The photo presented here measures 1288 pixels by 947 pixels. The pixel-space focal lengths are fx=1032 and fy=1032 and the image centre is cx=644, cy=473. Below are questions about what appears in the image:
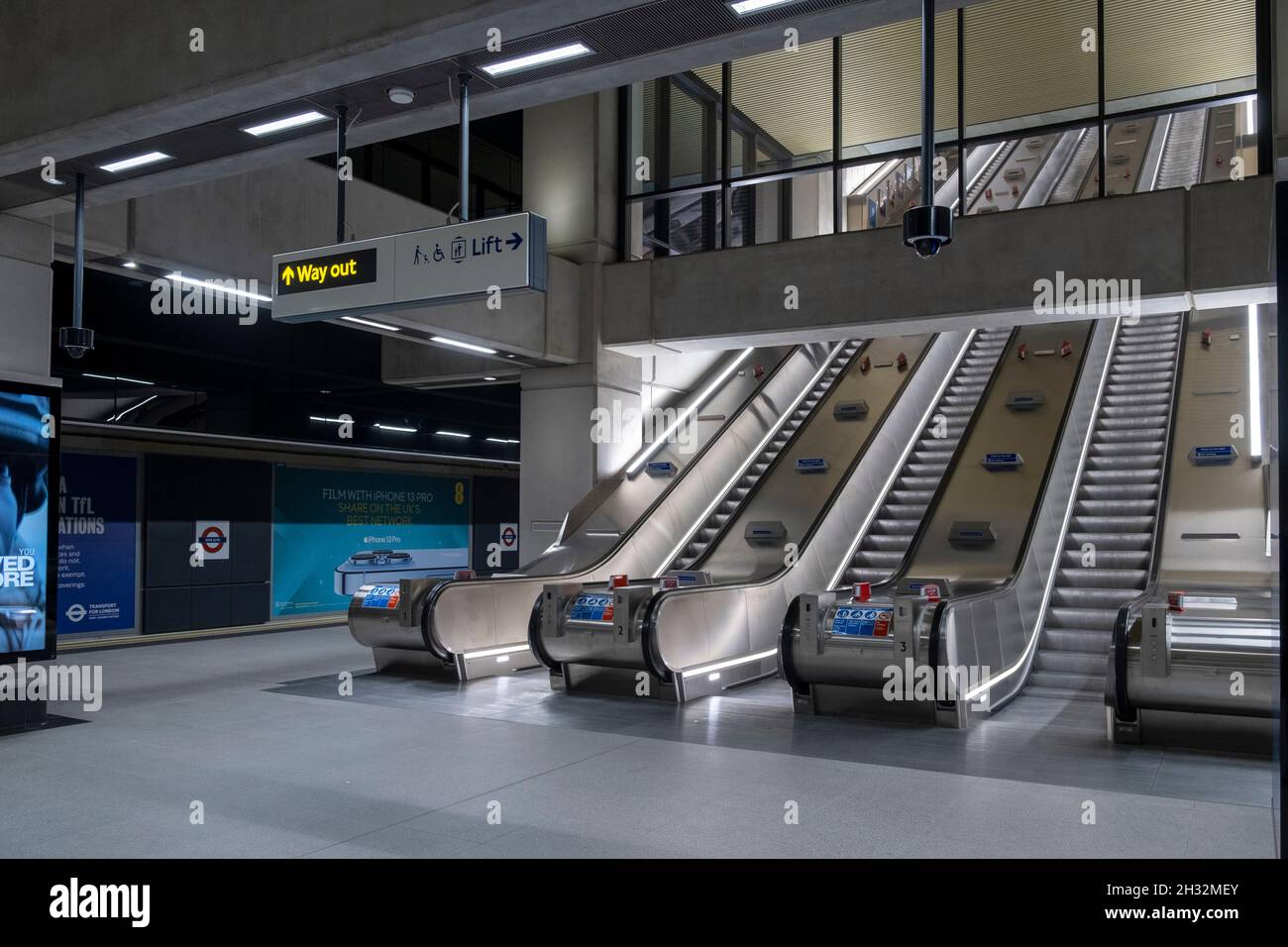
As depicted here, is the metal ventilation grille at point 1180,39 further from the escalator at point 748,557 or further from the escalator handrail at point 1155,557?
the escalator at point 748,557

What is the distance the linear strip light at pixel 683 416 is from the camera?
1398 cm

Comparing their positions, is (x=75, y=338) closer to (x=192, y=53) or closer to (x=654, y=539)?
(x=192, y=53)

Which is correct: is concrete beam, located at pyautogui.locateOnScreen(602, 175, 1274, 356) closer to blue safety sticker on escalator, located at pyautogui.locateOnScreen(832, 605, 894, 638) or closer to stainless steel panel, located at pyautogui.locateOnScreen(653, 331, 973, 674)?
stainless steel panel, located at pyautogui.locateOnScreen(653, 331, 973, 674)

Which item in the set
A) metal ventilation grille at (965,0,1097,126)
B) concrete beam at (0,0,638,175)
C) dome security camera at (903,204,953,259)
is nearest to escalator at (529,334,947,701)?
metal ventilation grille at (965,0,1097,126)

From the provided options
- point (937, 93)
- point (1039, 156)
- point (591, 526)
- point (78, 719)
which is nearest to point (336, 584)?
point (591, 526)

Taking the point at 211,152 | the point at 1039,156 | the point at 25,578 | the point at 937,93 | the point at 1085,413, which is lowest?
the point at 25,578

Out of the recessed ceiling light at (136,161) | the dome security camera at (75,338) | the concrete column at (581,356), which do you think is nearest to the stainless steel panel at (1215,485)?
the concrete column at (581,356)

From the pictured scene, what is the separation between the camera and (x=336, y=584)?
16.6m

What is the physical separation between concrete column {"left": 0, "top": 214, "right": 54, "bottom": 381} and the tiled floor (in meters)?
2.82

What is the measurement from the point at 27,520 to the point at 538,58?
5384mm

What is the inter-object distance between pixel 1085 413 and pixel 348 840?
11.3 metres

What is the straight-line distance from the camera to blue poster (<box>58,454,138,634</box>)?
12.7m

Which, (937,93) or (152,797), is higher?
A: (937,93)
